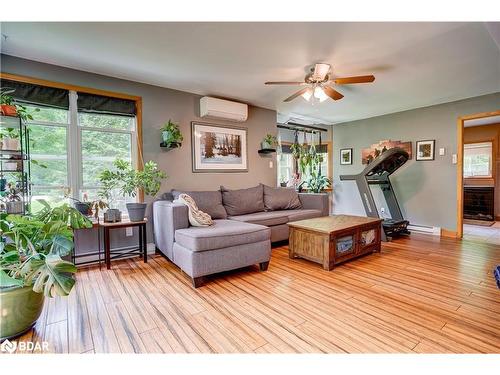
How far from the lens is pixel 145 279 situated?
100 inches

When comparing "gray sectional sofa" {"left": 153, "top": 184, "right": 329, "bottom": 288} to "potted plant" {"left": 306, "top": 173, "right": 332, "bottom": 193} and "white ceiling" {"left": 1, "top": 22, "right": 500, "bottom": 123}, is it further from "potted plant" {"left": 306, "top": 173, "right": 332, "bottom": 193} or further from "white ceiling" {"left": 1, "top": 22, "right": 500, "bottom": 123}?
"potted plant" {"left": 306, "top": 173, "right": 332, "bottom": 193}

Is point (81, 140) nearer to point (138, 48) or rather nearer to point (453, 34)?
point (138, 48)

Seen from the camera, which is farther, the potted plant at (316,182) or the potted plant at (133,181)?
the potted plant at (316,182)

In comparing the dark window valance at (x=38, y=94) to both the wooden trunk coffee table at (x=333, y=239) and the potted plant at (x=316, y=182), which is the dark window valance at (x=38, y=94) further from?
the potted plant at (x=316, y=182)

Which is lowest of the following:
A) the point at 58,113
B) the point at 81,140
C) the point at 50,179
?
the point at 50,179

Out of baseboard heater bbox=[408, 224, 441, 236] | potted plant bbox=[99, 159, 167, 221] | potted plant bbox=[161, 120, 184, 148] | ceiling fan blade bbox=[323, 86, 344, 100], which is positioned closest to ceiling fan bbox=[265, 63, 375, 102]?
ceiling fan blade bbox=[323, 86, 344, 100]

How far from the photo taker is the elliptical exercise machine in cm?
401

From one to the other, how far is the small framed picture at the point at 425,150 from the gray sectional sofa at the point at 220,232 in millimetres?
2435

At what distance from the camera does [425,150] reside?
15.2ft

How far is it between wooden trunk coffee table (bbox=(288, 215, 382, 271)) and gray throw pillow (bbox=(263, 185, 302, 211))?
0.91m

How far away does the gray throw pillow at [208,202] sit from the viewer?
3385 mm

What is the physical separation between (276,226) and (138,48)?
2655 mm

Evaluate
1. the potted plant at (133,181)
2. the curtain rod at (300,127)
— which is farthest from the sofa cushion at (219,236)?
the curtain rod at (300,127)
